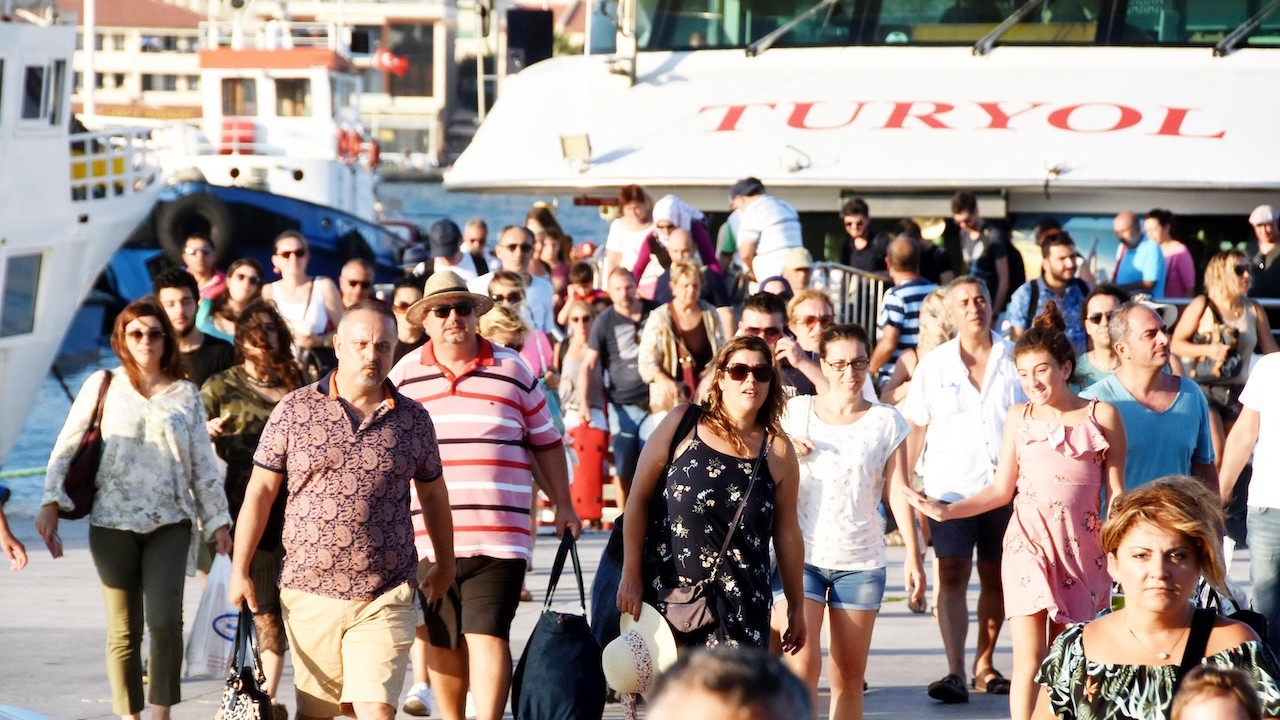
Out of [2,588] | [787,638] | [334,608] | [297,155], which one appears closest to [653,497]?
[787,638]

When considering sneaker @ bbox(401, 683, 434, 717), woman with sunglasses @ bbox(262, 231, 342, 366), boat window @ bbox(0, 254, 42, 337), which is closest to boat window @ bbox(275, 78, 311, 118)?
boat window @ bbox(0, 254, 42, 337)

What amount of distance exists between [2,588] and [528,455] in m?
4.26

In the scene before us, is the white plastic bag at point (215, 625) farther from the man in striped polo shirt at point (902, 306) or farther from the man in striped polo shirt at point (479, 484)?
the man in striped polo shirt at point (902, 306)

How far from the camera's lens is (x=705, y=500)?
574 centimetres

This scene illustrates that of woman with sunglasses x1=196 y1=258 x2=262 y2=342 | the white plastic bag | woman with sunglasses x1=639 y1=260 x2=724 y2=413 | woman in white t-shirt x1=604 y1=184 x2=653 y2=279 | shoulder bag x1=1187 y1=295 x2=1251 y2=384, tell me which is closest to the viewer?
the white plastic bag

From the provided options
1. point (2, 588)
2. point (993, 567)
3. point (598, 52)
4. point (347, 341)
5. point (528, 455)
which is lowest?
point (2, 588)

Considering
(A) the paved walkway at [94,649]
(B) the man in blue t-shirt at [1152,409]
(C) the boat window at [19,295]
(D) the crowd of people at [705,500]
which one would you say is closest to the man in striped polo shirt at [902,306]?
(A) the paved walkway at [94,649]

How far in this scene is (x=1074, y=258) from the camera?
1062 centimetres

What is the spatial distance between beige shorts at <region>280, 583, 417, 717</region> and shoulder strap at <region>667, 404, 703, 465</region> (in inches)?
36.5

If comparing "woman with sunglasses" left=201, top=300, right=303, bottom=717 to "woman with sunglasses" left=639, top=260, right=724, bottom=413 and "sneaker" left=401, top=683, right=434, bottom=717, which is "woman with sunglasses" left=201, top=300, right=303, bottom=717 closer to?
"sneaker" left=401, top=683, right=434, bottom=717

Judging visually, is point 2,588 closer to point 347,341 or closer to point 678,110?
point 347,341

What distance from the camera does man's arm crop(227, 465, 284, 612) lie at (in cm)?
594

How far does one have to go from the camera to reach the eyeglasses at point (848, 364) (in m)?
6.75

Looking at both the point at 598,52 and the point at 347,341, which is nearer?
the point at 347,341
